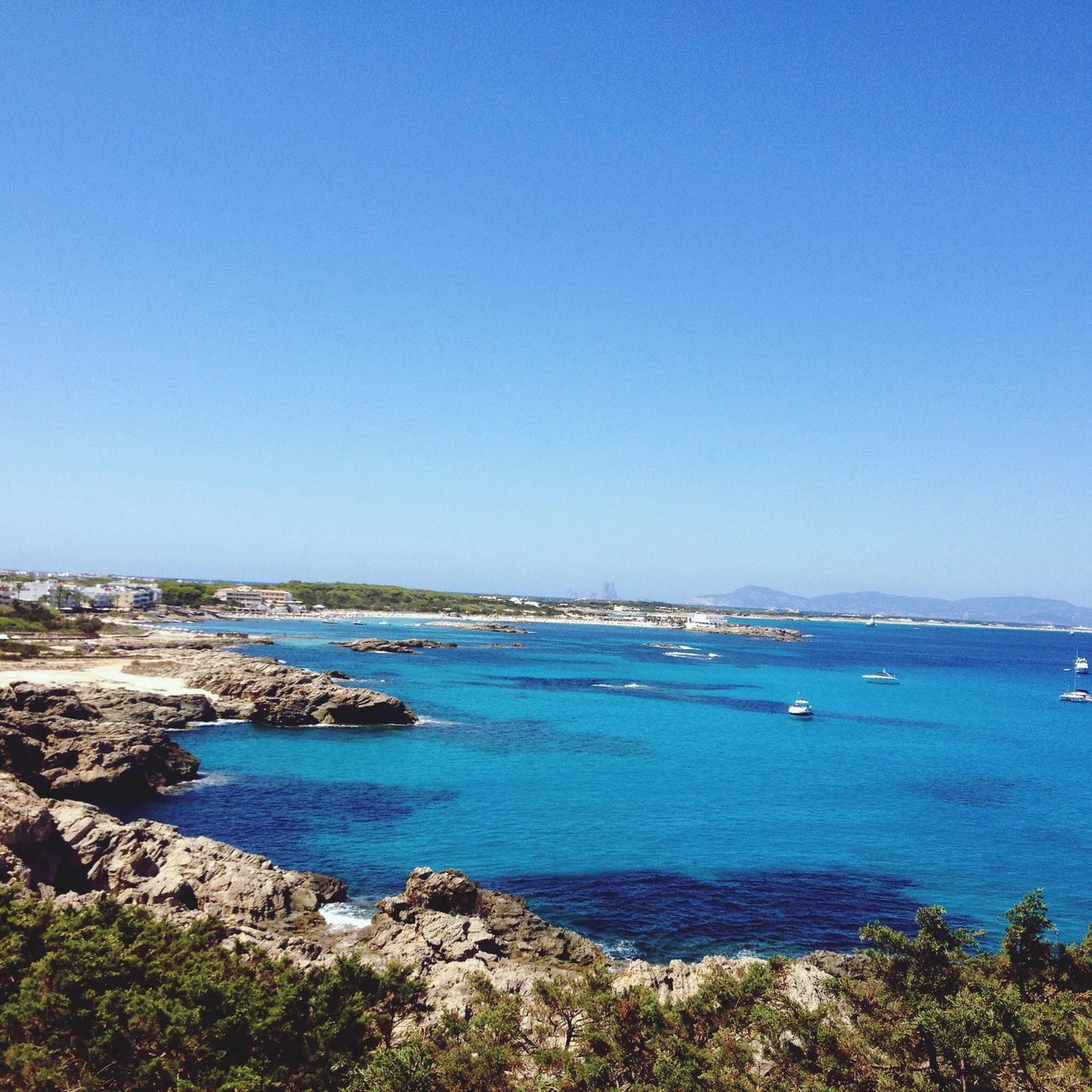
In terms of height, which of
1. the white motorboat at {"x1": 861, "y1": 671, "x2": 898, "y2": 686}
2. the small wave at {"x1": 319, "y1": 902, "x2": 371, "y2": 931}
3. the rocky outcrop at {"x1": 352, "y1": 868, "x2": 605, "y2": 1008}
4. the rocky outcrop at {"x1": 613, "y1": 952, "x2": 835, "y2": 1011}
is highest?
the rocky outcrop at {"x1": 613, "y1": 952, "x2": 835, "y2": 1011}

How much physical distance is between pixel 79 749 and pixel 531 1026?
121 ft

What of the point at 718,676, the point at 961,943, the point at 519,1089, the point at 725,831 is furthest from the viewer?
the point at 718,676

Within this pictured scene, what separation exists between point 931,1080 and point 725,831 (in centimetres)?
2602

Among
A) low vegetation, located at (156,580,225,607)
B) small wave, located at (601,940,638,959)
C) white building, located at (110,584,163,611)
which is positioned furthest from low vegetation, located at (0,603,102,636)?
small wave, located at (601,940,638,959)

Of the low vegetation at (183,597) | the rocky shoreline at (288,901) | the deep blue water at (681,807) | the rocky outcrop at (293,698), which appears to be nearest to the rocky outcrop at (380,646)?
the deep blue water at (681,807)

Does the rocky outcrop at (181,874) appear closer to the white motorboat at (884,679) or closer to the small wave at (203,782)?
the small wave at (203,782)

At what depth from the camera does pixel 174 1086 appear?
12.8m

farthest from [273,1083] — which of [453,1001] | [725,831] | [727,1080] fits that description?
[725,831]

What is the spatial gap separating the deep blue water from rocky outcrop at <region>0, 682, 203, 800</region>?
252 cm

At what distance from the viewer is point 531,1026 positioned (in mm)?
15602

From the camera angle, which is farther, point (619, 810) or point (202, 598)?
point (202, 598)

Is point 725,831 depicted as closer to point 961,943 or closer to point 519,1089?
point 961,943

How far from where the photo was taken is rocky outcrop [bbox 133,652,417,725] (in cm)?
6469

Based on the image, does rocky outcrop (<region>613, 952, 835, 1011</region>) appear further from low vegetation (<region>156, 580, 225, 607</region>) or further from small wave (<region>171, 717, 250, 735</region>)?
low vegetation (<region>156, 580, 225, 607</region>)
